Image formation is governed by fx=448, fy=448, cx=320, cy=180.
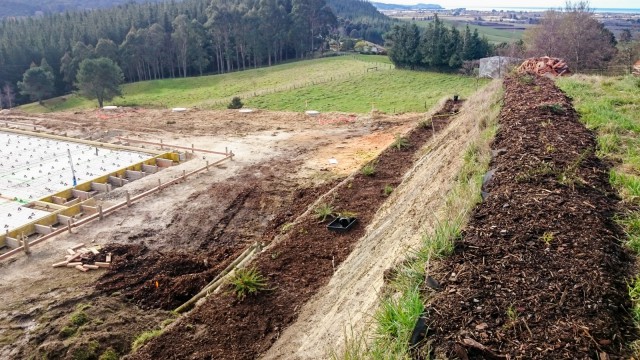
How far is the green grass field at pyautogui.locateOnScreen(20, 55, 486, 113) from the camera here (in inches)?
1412

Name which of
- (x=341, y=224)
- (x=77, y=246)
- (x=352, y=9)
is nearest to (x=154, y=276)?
(x=77, y=246)

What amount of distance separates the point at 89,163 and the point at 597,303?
2255 centimetres

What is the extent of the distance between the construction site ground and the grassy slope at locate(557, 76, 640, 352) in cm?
839

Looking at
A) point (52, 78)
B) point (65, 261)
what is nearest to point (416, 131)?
point (65, 261)

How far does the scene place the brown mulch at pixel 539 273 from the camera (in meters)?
4.05

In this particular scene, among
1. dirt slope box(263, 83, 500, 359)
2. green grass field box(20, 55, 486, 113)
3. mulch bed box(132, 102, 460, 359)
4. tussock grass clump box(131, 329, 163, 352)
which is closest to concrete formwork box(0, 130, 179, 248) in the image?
tussock grass clump box(131, 329, 163, 352)

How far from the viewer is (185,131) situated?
28.0 metres

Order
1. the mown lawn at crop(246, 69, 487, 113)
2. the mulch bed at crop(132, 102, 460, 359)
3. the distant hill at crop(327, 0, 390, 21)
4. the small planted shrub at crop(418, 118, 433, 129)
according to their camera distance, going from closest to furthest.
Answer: the mulch bed at crop(132, 102, 460, 359) → the small planted shrub at crop(418, 118, 433, 129) → the mown lawn at crop(246, 69, 487, 113) → the distant hill at crop(327, 0, 390, 21)

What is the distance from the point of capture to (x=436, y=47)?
46.7 m

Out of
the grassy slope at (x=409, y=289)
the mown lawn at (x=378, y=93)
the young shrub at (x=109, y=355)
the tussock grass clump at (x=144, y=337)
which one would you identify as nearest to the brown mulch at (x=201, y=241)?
the tussock grass clump at (x=144, y=337)

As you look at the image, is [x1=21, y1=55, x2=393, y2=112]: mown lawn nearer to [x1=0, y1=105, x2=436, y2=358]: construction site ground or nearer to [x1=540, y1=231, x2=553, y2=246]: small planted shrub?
[x1=0, y1=105, x2=436, y2=358]: construction site ground

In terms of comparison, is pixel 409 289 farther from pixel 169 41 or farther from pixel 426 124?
pixel 169 41

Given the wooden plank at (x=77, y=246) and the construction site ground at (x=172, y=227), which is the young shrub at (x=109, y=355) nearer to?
the construction site ground at (x=172, y=227)

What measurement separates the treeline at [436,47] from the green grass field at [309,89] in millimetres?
1843
